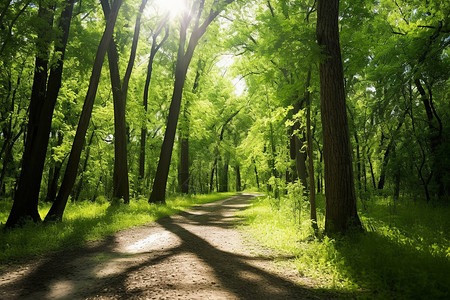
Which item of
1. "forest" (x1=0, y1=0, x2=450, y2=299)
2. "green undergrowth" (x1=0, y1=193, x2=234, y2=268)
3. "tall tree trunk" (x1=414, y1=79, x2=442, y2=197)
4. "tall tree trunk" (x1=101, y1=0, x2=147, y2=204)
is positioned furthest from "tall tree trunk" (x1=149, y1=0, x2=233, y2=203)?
"tall tree trunk" (x1=414, y1=79, x2=442, y2=197)

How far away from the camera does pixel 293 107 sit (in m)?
8.91

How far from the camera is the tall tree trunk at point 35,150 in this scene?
7.82 m

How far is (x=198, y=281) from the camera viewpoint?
3.87 meters

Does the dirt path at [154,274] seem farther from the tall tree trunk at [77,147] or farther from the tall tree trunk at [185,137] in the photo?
the tall tree trunk at [185,137]

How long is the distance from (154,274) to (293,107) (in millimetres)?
6737

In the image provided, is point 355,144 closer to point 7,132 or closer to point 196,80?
point 196,80

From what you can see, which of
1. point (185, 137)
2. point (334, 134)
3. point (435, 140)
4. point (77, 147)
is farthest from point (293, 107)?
point (185, 137)

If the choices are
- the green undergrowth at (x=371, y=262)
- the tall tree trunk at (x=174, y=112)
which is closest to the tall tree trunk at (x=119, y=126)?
the tall tree trunk at (x=174, y=112)

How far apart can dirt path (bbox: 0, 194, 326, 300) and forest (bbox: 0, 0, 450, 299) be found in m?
0.88

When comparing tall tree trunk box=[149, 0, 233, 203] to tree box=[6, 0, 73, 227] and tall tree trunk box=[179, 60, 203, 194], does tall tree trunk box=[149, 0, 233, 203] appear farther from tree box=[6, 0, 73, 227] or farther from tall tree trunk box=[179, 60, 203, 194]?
tree box=[6, 0, 73, 227]

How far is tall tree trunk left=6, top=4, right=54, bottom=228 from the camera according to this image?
7.82 m

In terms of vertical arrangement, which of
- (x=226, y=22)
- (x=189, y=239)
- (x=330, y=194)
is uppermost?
(x=226, y=22)

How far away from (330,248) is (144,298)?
368 centimetres

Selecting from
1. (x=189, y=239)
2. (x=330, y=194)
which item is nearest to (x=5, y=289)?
(x=189, y=239)
